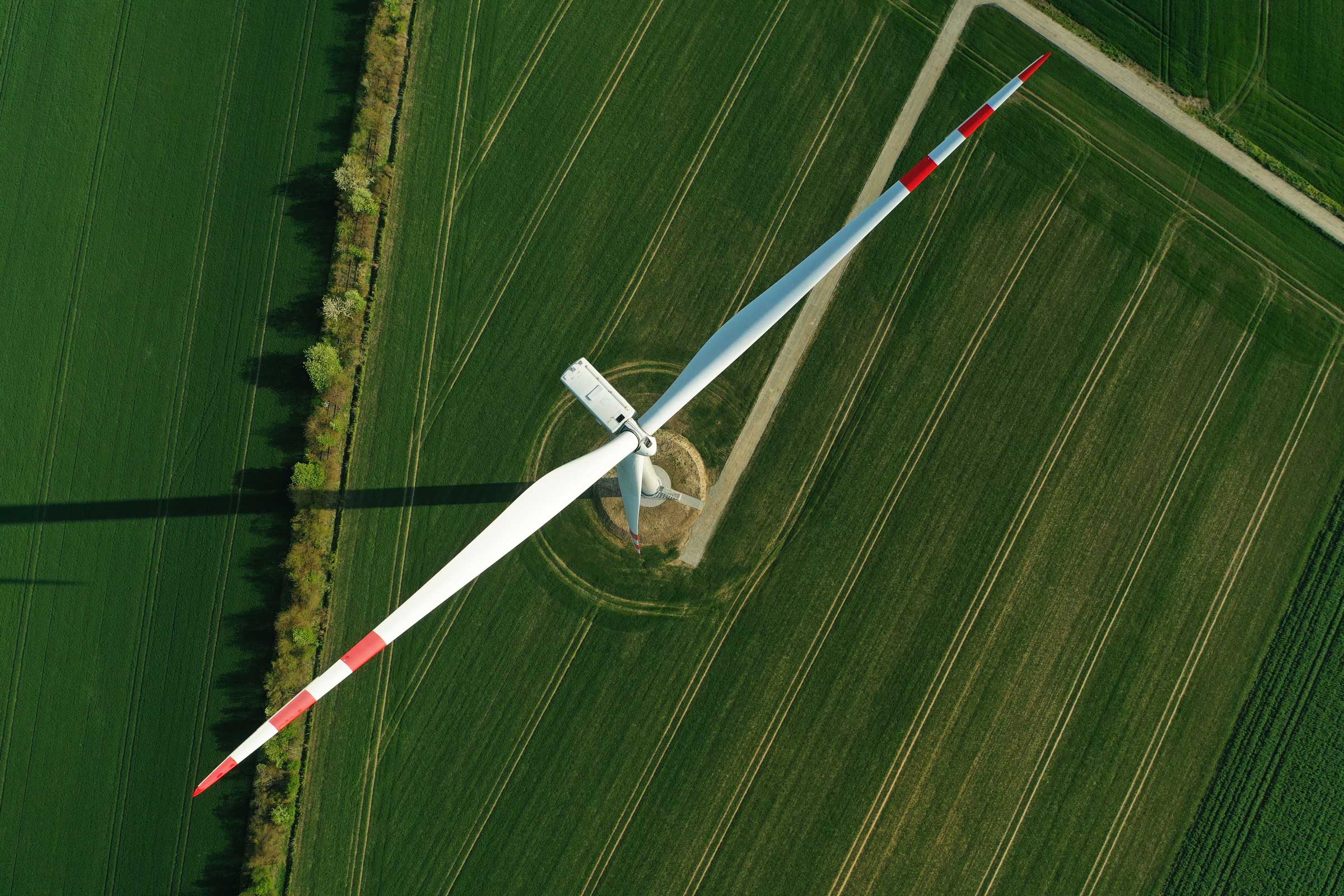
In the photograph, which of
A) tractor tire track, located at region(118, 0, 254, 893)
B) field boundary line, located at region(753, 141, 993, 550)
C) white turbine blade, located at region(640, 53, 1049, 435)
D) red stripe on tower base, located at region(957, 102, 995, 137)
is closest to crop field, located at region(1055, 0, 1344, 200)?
field boundary line, located at region(753, 141, 993, 550)

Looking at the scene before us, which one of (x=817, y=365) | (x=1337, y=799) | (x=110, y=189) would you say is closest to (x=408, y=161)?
(x=110, y=189)

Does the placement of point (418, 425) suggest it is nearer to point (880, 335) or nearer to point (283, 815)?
point (283, 815)

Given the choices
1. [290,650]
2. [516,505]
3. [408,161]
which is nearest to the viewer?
[516,505]

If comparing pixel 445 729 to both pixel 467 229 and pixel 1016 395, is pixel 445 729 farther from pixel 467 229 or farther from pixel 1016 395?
A: pixel 1016 395

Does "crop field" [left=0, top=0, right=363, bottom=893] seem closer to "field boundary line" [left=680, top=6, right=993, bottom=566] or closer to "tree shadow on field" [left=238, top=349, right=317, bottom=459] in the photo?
"tree shadow on field" [left=238, top=349, right=317, bottom=459]

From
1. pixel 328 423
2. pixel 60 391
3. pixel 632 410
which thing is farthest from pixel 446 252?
pixel 60 391

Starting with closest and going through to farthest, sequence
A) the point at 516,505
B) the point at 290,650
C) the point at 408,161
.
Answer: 1. the point at 516,505
2. the point at 290,650
3. the point at 408,161

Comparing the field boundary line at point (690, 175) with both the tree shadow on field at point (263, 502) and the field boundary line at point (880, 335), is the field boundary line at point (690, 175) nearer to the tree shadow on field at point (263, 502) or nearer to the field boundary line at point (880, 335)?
the tree shadow on field at point (263, 502)
